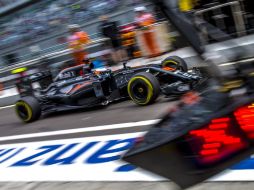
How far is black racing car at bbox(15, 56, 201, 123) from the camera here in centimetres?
676

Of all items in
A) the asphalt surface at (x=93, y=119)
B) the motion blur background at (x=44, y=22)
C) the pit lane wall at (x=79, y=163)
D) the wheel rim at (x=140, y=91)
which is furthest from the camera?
the motion blur background at (x=44, y=22)

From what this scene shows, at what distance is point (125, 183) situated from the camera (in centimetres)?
401

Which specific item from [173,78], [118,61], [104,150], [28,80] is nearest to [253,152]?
[104,150]

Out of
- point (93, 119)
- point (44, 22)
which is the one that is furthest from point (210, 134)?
point (44, 22)

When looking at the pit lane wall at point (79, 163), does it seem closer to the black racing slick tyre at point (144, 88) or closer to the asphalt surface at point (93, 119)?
the asphalt surface at point (93, 119)

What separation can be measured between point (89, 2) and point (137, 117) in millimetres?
11561

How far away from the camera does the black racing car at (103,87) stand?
6.76 meters

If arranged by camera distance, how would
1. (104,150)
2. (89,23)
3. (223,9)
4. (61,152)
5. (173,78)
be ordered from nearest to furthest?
(223,9) → (104,150) → (61,152) → (173,78) → (89,23)

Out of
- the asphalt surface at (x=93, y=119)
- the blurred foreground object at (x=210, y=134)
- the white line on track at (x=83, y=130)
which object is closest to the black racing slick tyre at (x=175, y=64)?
the asphalt surface at (x=93, y=119)

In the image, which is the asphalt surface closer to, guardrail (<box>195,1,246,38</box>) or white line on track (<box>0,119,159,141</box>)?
white line on track (<box>0,119,159,141</box>)

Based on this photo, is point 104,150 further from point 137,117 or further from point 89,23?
point 89,23

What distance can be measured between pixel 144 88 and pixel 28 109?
295 centimetres

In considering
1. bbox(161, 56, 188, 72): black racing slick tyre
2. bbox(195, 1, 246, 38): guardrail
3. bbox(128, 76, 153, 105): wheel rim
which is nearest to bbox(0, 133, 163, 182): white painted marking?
bbox(128, 76, 153, 105): wheel rim

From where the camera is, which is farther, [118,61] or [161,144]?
[118,61]
